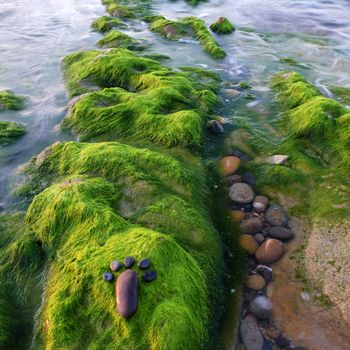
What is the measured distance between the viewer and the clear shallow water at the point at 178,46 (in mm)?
8094

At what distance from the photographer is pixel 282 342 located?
4.02 metres

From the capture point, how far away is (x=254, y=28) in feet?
45.2

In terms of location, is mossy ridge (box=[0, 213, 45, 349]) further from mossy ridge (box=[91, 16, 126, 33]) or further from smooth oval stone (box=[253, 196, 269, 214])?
mossy ridge (box=[91, 16, 126, 33])

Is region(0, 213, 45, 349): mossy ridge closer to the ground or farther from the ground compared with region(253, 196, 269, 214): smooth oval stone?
farther from the ground

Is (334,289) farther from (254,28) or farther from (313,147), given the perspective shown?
(254,28)

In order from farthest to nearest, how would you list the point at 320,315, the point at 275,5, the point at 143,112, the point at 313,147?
the point at 275,5, the point at 143,112, the point at 313,147, the point at 320,315

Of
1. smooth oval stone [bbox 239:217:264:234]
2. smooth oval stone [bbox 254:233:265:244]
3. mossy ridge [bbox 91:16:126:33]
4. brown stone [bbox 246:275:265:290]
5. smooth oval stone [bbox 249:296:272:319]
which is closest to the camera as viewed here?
smooth oval stone [bbox 249:296:272:319]

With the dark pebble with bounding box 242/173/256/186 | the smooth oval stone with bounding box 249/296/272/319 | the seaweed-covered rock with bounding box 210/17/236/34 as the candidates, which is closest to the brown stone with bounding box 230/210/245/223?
the dark pebble with bounding box 242/173/256/186

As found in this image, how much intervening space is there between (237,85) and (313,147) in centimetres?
305

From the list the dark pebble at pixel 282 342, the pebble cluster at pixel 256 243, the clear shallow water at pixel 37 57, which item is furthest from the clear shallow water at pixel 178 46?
the dark pebble at pixel 282 342

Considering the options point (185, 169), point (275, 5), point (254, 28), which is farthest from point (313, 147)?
point (275, 5)

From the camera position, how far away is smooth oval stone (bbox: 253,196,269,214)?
557cm

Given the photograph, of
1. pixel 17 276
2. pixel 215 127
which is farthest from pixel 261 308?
pixel 215 127

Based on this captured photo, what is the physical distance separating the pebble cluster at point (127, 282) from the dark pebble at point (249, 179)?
261 cm
